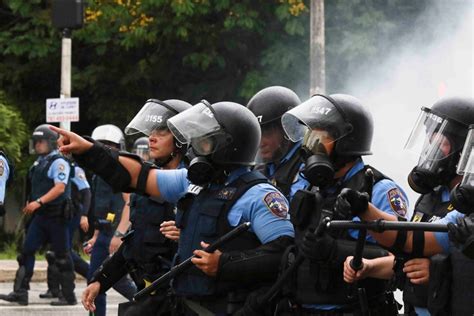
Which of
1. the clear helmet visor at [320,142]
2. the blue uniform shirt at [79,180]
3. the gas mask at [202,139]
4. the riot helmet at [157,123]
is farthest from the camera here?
the blue uniform shirt at [79,180]

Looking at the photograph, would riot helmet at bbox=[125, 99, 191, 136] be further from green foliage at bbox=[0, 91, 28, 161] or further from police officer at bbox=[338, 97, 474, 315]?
green foliage at bbox=[0, 91, 28, 161]

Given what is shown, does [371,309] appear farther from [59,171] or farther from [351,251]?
[59,171]

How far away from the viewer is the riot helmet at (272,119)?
22.6 ft

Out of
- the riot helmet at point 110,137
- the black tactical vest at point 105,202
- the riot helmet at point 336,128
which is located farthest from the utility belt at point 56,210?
the riot helmet at point 336,128

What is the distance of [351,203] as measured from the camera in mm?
4793

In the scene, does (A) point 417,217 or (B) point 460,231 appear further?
(A) point 417,217

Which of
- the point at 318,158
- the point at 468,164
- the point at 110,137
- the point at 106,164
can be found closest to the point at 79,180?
the point at 110,137

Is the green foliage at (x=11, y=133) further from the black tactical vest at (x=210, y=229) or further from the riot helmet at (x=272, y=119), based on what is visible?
the black tactical vest at (x=210, y=229)

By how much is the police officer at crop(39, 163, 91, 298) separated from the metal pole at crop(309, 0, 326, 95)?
4.12 m

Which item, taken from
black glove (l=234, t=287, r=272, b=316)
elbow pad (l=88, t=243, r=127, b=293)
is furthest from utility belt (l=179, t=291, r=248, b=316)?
elbow pad (l=88, t=243, r=127, b=293)

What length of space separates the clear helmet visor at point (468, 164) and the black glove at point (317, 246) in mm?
692

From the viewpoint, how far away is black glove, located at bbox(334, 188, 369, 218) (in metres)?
4.79

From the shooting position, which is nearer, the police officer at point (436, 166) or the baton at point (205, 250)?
the police officer at point (436, 166)

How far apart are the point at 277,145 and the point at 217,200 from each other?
1231mm
